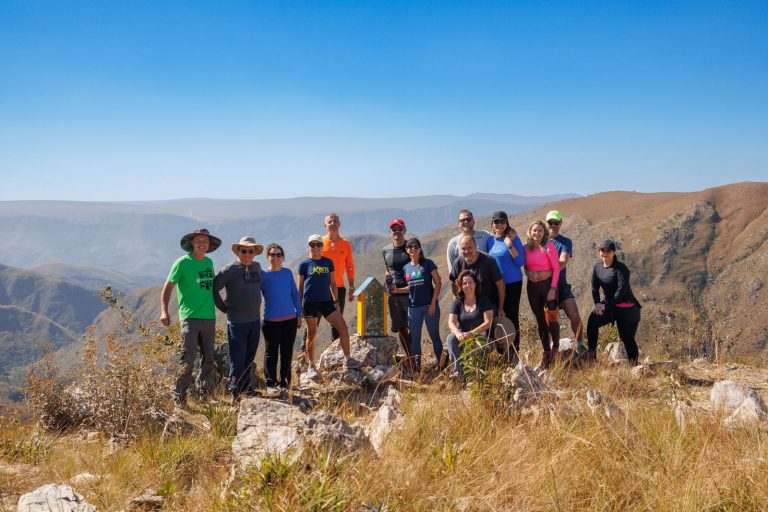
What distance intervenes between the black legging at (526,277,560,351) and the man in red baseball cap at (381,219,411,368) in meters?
1.74

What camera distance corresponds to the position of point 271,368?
6.42 meters

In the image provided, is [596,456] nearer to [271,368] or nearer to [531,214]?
[271,368]

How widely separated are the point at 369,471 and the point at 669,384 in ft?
8.38

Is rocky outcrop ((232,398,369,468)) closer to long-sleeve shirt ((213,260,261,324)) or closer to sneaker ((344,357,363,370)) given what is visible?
long-sleeve shirt ((213,260,261,324))

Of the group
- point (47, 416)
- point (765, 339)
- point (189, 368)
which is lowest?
point (765, 339)

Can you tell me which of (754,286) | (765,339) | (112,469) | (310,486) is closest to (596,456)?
(310,486)

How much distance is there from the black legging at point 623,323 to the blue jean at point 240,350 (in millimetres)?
4421

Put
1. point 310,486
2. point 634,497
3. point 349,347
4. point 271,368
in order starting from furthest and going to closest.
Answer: point 349,347, point 271,368, point 634,497, point 310,486

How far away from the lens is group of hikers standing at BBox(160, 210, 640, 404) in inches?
233

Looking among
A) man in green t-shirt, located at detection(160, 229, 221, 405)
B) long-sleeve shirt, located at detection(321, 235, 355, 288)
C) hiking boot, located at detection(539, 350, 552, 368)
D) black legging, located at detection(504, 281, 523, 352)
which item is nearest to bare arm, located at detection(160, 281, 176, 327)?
man in green t-shirt, located at detection(160, 229, 221, 405)

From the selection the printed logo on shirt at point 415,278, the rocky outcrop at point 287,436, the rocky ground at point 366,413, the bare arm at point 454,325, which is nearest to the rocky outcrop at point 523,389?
the rocky ground at point 366,413

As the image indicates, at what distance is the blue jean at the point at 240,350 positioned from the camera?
6.11 meters

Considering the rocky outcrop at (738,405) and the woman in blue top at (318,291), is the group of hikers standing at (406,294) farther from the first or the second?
the rocky outcrop at (738,405)

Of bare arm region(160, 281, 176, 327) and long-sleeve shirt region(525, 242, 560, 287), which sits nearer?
bare arm region(160, 281, 176, 327)
